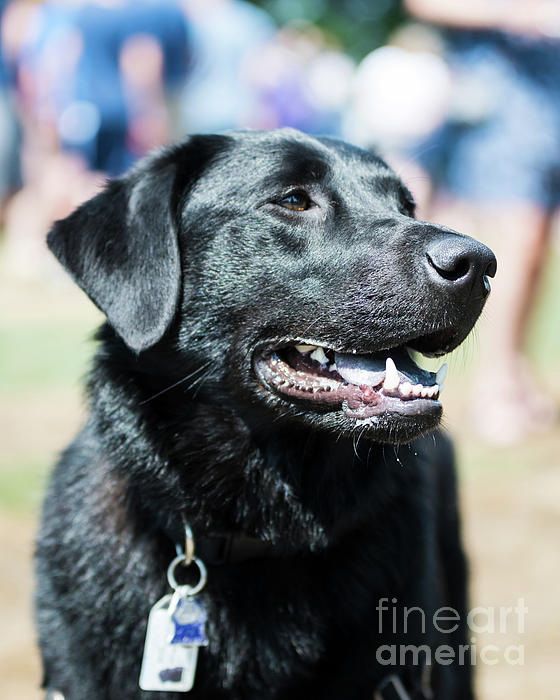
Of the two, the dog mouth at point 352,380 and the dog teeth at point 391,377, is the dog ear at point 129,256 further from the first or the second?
the dog teeth at point 391,377

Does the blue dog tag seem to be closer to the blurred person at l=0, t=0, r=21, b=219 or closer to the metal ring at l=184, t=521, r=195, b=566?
the metal ring at l=184, t=521, r=195, b=566

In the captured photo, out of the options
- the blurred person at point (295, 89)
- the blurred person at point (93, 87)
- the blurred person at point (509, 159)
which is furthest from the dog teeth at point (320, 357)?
the blurred person at point (295, 89)

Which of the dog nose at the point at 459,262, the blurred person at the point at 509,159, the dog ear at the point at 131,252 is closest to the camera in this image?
the dog nose at the point at 459,262

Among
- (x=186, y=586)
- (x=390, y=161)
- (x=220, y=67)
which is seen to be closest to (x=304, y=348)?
(x=186, y=586)

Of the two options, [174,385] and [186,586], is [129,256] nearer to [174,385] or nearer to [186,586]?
[174,385]

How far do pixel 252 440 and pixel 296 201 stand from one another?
63 centimetres

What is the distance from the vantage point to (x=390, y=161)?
129 inches

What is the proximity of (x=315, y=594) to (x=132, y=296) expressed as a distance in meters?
0.88

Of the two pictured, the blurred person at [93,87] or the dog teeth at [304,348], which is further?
the blurred person at [93,87]

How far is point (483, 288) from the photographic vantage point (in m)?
2.12

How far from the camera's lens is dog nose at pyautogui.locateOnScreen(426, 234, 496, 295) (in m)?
2.06

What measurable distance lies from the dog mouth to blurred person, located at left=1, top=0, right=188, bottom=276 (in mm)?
8113

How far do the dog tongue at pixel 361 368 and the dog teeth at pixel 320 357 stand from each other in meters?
0.03

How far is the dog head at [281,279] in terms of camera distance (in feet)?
7.02
